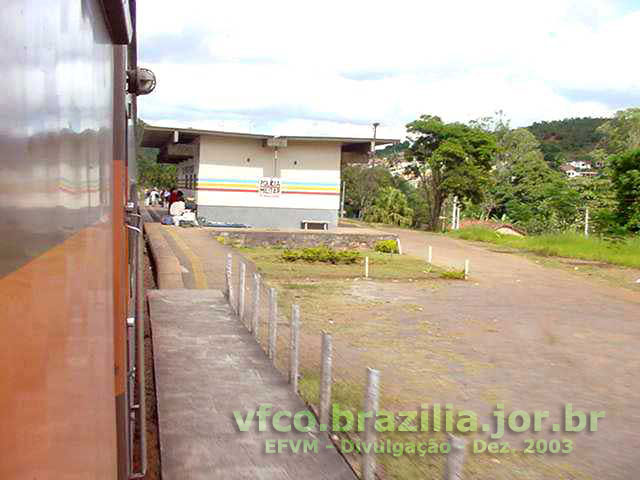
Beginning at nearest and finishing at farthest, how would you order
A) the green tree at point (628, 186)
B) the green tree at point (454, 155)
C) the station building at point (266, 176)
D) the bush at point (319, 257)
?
the bush at point (319, 257)
the green tree at point (628, 186)
the station building at point (266, 176)
the green tree at point (454, 155)

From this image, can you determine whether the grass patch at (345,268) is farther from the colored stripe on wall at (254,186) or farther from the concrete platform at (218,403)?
the concrete platform at (218,403)

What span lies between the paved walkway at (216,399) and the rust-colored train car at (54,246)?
2.21 metres

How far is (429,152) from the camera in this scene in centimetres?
3594

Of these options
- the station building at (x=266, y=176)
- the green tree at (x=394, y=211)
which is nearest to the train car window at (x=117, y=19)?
the station building at (x=266, y=176)

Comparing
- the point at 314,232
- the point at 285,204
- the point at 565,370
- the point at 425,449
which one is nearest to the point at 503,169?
the point at 285,204

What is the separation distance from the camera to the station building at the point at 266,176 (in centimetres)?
2591

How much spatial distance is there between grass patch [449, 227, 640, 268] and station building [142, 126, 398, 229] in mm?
6593

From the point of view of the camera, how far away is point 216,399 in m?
5.52

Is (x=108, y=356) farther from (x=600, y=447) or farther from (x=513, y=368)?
(x=513, y=368)

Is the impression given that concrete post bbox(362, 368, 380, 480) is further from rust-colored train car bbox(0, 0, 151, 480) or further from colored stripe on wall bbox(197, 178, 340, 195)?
colored stripe on wall bbox(197, 178, 340, 195)

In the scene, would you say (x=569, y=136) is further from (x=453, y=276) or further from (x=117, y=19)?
(x=117, y=19)

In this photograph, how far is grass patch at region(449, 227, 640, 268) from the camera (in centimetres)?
2112

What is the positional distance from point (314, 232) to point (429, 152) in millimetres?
15608

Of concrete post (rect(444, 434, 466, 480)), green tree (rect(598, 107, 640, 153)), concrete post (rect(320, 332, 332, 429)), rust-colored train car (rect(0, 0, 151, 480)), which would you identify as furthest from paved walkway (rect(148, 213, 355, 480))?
green tree (rect(598, 107, 640, 153))
